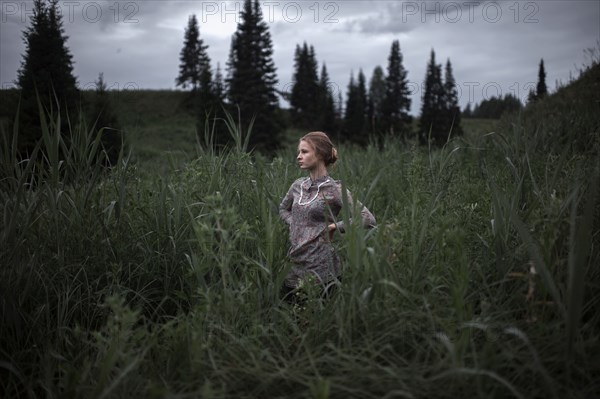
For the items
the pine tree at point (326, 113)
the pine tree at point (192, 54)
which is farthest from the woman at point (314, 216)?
the pine tree at point (192, 54)

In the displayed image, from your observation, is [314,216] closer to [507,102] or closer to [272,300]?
[272,300]

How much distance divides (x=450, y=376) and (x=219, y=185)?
2262 millimetres

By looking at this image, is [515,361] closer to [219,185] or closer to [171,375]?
[171,375]

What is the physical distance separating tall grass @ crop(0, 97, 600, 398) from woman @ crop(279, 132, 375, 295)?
148mm

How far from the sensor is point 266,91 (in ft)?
113

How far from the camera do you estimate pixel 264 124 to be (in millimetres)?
32312

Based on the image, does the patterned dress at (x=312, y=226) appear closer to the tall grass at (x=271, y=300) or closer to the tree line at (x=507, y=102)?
the tall grass at (x=271, y=300)

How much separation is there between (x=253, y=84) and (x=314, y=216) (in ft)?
109

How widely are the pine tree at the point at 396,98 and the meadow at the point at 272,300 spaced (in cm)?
4698

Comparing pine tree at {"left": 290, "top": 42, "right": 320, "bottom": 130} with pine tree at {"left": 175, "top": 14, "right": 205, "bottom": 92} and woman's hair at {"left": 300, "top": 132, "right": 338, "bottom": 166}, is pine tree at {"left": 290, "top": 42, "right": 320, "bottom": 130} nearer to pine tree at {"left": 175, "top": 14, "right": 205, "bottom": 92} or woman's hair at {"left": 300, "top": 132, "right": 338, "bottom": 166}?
pine tree at {"left": 175, "top": 14, "right": 205, "bottom": 92}

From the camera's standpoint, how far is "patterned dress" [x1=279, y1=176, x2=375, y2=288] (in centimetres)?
277

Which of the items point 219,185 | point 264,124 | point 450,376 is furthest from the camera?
point 264,124

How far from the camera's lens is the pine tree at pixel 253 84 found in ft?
105

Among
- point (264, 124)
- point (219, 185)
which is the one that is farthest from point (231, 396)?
point (264, 124)
